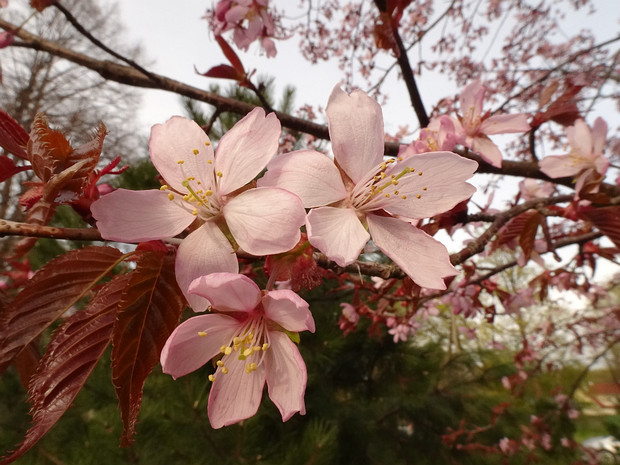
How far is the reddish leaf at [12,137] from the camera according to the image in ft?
1.13

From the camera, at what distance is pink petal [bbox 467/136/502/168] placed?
0.73 m

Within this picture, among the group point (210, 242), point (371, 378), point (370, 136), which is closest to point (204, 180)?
point (210, 242)

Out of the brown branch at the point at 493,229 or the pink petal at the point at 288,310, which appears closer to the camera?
the pink petal at the point at 288,310

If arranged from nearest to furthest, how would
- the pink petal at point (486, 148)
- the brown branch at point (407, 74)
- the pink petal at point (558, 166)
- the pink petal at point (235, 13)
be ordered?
the pink petal at point (486, 148) < the brown branch at point (407, 74) < the pink petal at point (558, 166) < the pink petal at point (235, 13)

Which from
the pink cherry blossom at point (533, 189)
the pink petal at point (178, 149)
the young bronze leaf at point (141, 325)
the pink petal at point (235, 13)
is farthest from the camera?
the pink cherry blossom at point (533, 189)

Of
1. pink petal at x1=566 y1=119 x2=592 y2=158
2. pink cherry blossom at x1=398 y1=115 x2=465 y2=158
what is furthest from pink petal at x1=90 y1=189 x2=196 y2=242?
pink petal at x1=566 y1=119 x2=592 y2=158

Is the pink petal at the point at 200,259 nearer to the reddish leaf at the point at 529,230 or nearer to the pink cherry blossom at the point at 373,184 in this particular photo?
the pink cherry blossom at the point at 373,184

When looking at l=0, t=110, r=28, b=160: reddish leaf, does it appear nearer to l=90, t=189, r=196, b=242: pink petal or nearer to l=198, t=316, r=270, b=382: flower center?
l=90, t=189, r=196, b=242: pink petal

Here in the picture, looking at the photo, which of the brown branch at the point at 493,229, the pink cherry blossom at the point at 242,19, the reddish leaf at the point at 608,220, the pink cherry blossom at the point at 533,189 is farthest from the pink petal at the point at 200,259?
the pink cherry blossom at the point at 533,189

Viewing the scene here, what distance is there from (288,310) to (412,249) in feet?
0.48

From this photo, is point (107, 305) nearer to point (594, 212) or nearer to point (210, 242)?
point (210, 242)

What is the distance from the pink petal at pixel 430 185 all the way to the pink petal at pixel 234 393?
0.23 metres

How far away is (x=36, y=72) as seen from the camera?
572cm

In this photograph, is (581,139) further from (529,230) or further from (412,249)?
(412,249)
